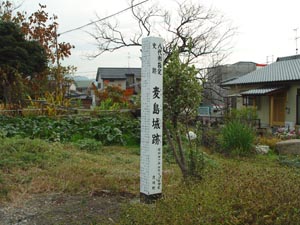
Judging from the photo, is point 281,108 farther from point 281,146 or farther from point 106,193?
point 106,193

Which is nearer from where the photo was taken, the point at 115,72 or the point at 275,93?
the point at 275,93

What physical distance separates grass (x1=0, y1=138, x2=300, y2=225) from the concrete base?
644 millimetres

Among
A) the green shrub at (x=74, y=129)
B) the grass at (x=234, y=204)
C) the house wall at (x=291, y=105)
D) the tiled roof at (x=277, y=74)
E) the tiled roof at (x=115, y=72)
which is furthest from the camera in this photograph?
the tiled roof at (x=115, y=72)

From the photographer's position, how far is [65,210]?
13.9 ft

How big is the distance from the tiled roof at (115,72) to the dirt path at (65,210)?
119ft

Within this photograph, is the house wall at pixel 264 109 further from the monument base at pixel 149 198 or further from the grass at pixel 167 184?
the monument base at pixel 149 198

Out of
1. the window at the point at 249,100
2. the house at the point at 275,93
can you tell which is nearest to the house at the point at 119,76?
the window at the point at 249,100

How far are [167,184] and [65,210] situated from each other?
67.8 inches

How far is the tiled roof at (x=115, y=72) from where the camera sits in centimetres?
4078

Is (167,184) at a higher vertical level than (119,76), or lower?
lower

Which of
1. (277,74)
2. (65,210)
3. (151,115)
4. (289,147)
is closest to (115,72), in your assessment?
(277,74)

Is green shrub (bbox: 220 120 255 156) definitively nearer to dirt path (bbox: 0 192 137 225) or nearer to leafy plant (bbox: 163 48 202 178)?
leafy plant (bbox: 163 48 202 178)

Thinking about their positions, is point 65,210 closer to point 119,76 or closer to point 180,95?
point 180,95

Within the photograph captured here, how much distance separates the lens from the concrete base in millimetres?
9562
